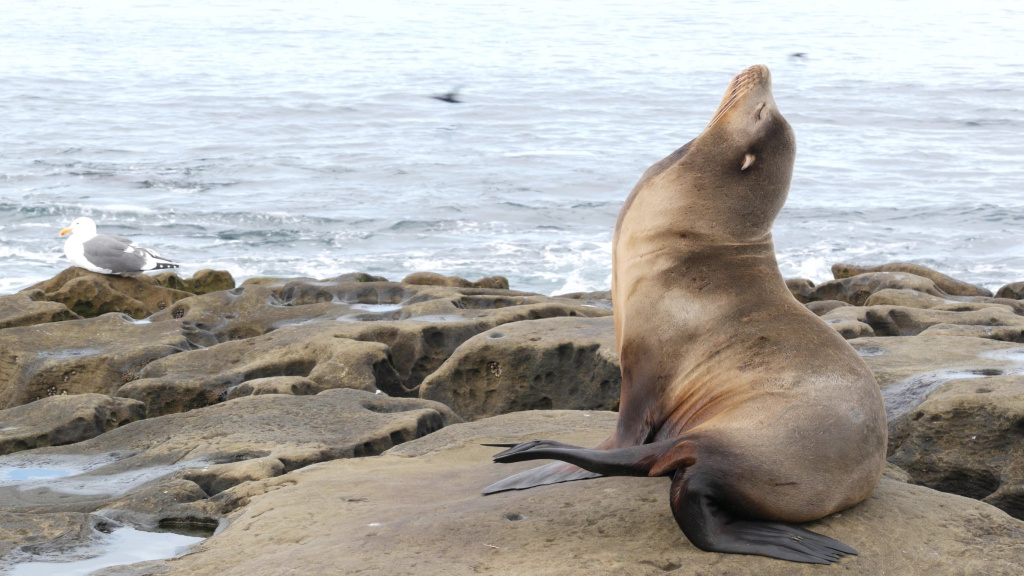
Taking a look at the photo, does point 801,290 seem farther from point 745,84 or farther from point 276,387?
point 745,84

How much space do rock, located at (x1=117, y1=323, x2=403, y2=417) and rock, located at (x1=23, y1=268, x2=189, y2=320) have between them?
313cm

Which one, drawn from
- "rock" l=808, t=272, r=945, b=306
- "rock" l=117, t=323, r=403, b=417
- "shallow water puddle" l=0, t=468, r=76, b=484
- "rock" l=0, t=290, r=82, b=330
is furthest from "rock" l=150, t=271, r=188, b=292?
"shallow water puddle" l=0, t=468, r=76, b=484

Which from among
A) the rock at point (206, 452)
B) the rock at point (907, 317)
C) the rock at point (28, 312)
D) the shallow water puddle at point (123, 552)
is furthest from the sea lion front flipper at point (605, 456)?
the rock at point (28, 312)

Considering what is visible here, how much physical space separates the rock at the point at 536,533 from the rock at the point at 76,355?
137 inches

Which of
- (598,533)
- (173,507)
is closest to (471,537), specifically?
(598,533)

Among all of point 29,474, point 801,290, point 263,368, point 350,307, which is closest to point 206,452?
point 29,474

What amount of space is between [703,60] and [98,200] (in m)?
28.3

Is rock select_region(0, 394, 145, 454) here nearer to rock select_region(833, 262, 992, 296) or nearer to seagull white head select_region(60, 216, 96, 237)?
seagull white head select_region(60, 216, 96, 237)

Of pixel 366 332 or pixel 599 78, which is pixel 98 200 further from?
pixel 599 78

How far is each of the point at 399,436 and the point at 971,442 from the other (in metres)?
2.54

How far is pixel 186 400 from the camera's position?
654 cm

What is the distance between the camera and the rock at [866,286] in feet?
33.6

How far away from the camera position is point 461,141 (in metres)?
27.5

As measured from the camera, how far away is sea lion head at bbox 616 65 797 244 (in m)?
3.97
